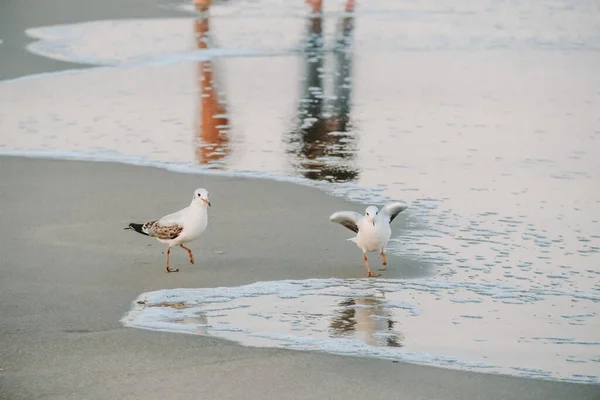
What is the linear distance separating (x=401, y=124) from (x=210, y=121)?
2.23m

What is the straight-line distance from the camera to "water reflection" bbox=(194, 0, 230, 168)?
1216 centimetres

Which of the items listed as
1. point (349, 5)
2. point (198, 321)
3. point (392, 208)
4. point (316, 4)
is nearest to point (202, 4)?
point (316, 4)

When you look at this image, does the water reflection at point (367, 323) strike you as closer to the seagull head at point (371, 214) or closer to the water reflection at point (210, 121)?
the seagull head at point (371, 214)

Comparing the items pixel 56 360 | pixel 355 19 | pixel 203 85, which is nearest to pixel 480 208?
pixel 56 360

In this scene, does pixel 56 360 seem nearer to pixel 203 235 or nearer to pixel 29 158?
pixel 203 235

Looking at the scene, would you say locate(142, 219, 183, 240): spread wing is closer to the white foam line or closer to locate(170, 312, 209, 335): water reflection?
locate(170, 312, 209, 335): water reflection

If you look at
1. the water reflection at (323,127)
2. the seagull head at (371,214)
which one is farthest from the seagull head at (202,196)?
the water reflection at (323,127)

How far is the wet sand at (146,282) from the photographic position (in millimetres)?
5902

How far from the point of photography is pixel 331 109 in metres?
15.0

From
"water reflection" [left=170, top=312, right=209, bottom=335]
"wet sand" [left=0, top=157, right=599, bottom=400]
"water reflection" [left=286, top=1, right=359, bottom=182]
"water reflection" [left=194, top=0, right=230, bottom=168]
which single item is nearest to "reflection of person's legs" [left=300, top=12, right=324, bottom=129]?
"water reflection" [left=286, top=1, right=359, bottom=182]

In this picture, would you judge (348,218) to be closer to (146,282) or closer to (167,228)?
(167,228)

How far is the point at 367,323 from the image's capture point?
705 cm

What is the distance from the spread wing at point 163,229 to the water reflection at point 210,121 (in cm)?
326

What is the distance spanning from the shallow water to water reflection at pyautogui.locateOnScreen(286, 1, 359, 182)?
0.03 metres
